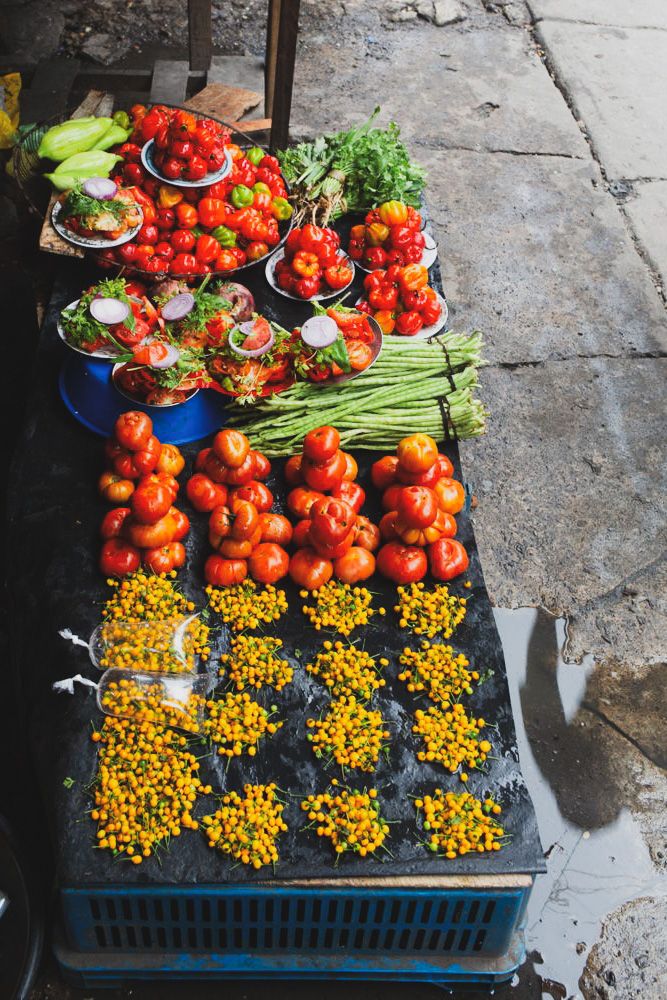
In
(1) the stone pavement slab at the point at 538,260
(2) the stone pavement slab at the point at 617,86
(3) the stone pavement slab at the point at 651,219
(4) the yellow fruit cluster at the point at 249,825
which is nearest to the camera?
(4) the yellow fruit cluster at the point at 249,825

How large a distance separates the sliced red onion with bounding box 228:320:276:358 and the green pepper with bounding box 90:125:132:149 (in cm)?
158

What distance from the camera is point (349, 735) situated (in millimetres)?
2779

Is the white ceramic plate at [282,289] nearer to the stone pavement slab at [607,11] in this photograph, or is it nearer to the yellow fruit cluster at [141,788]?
the yellow fruit cluster at [141,788]

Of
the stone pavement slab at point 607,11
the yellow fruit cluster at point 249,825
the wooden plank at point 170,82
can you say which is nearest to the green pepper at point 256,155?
the wooden plank at point 170,82

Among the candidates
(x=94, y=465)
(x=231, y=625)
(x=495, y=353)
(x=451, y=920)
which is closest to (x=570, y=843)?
(x=451, y=920)

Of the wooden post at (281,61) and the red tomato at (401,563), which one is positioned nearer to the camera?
the red tomato at (401,563)

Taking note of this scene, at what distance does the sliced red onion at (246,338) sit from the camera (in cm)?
340

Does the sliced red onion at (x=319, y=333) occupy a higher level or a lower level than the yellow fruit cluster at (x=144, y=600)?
higher

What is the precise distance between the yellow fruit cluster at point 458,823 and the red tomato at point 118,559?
1.30m

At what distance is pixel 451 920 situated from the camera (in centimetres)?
268

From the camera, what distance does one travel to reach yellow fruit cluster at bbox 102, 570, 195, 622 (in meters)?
2.97

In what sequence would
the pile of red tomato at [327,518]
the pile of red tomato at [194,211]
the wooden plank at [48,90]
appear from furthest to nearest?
the wooden plank at [48,90]
the pile of red tomato at [194,211]
the pile of red tomato at [327,518]

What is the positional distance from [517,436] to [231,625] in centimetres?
245

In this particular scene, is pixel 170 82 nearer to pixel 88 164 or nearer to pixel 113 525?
pixel 88 164
